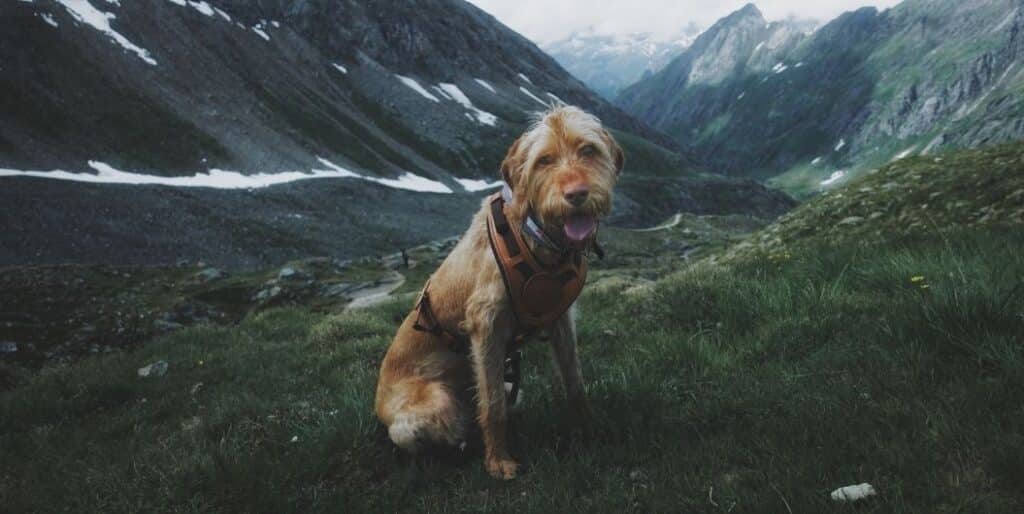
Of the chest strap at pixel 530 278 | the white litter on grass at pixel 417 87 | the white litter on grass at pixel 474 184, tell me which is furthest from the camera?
the white litter on grass at pixel 417 87

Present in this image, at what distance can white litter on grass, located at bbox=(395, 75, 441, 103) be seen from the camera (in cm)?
13719

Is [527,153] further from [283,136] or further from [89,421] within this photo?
[283,136]

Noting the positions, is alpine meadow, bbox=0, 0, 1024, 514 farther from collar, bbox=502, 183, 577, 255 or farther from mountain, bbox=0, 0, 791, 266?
mountain, bbox=0, 0, 791, 266

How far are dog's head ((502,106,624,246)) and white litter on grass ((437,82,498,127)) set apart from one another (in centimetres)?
13429

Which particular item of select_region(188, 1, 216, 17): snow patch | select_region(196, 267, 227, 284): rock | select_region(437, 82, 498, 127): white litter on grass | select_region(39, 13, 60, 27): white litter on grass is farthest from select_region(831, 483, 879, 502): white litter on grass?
select_region(437, 82, 498, 127): white litter on grass

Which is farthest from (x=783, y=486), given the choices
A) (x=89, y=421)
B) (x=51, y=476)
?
(x=89, y=421)

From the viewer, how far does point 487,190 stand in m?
106

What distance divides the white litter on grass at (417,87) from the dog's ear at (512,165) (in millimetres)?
138124

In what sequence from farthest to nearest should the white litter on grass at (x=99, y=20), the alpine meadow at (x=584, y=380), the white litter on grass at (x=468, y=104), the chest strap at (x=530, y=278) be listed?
the white litter on grass at (x=468, y=104) < the white litter on grass at (x=99, y=20) < the chest strap at (x=530, y=278) < the alpine meadow at (x=584, y=380)

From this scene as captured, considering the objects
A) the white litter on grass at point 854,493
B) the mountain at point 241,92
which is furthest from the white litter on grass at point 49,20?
the white litter on grass at point 854,493

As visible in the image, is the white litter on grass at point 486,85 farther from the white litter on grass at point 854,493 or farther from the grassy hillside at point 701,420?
the white litter on grass at point 854,493

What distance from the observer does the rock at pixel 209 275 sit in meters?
31.5

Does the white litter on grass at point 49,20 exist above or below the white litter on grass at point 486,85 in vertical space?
below

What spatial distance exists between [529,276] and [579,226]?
63cm
